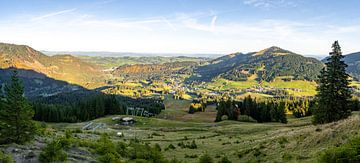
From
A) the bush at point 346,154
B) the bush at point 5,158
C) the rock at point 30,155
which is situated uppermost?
the bush at point 346,154

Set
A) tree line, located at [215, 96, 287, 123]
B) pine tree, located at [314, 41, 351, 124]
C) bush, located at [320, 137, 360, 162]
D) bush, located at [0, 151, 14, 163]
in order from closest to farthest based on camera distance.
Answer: bush, located at [320, 137, 360, 162], bush, located at [0, 151, 14, 163], pine tree, located at [314, 41, 351, 124], tree line, located at [215, 96, 287, 123]

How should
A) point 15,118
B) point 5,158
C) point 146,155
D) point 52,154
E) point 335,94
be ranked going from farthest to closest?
1. point 335,94
2. point 146,155
3. point 15,118
4. point 52,154
5. point 5,158

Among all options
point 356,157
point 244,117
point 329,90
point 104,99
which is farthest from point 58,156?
point 104,99

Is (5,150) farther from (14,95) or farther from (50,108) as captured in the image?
(50,108)

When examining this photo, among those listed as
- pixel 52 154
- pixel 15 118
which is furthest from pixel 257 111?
pixel 52 154

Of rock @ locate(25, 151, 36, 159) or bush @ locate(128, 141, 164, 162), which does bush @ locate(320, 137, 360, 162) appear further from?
rock @ locate(25, 151, 36, 159)

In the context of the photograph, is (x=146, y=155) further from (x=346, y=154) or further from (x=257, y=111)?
(x=257, y=111)

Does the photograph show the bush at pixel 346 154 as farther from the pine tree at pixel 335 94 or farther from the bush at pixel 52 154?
the pine tree at pixel 335 94

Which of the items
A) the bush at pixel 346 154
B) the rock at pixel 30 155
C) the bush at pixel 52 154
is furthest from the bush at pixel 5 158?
the bush at pixel 346 154

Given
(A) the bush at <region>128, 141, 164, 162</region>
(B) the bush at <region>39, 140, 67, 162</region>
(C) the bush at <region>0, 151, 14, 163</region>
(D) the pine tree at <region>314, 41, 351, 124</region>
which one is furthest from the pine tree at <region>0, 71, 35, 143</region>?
(D) the pine tree at <region>314, 41, 351, 124</region>
